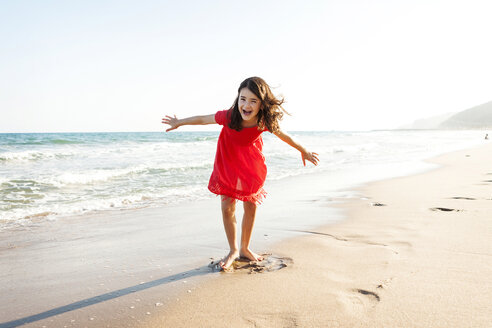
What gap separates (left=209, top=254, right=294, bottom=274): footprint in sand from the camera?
2850mm

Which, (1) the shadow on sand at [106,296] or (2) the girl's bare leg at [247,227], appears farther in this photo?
(2) the girl's bare leg at [247,227]

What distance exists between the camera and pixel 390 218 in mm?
4340

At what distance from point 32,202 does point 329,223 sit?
4865mm

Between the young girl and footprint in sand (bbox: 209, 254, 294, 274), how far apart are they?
0.15 ft

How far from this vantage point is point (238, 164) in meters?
3.05

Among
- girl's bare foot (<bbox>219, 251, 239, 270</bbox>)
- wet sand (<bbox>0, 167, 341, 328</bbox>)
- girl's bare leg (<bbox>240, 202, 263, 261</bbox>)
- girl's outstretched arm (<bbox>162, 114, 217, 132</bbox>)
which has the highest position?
girl's outstretched arm (<bbox>162, 114, 217, 132</bbox>)

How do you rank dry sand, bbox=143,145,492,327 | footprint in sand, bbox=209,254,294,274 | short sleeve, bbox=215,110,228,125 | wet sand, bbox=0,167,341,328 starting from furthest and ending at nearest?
short sleeve, bbox=215,110,228,125 → footprint in sand, bbox=209,254,294,274 → wet sand, bbox=0,167,341,328 → dry sand, bbox=143,145,492,327

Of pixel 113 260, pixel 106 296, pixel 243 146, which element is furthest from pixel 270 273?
pixel 113 260

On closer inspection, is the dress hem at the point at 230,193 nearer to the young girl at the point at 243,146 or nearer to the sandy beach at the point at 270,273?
the young girl at the point at 243,146

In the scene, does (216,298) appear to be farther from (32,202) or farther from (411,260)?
(32,202)

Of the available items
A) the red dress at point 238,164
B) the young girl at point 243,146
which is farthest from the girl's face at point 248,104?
the red dress at point 238,164

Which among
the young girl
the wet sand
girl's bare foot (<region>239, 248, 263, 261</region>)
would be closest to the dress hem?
the young girl

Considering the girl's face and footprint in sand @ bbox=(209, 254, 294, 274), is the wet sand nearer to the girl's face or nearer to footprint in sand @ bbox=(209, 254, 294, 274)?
footprint in sand @ bbox=(209, 254, 294, 274)

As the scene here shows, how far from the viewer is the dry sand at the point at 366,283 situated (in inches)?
78.1
